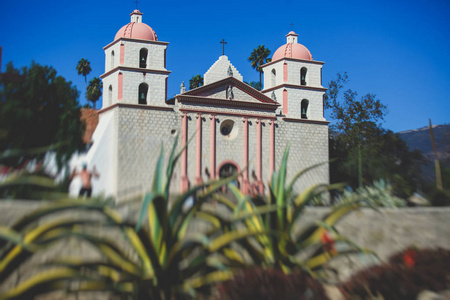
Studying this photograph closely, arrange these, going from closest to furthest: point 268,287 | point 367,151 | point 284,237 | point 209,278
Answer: point 268,287, point 209,278, point 284,237, point 367,151

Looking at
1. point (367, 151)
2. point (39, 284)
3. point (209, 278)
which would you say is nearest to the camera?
point (39, 284)

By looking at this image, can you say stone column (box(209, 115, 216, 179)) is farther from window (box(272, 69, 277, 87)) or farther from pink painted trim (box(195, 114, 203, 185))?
window (box(272, 69, 277, 87))

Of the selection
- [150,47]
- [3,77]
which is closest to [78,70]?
[150,47]

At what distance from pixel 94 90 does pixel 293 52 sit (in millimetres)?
22959

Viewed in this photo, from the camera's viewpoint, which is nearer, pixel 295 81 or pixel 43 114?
pixel 43 114

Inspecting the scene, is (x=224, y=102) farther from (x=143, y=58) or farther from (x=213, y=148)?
(x=143, y=58)

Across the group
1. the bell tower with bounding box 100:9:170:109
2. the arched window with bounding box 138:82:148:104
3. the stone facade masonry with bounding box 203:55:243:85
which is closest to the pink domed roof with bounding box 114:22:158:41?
the bell tower with bounding box 100:9:170:109

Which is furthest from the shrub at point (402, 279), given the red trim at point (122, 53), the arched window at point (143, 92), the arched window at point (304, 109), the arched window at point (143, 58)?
the arched window at point (304, 109)

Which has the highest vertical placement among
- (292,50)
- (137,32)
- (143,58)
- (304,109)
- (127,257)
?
(137,32)

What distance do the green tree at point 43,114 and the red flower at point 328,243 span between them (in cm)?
1331

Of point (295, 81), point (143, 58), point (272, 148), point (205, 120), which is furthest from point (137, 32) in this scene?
point (272, 148)

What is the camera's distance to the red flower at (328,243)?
7121 millimetres

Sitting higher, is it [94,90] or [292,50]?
[94,90]

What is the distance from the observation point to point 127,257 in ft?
20.2
